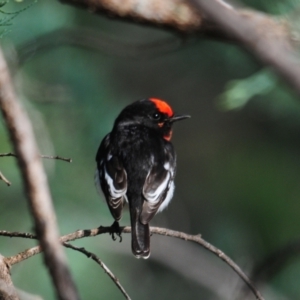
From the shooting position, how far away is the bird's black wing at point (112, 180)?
10.7ft

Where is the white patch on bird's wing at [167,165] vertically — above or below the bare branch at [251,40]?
below

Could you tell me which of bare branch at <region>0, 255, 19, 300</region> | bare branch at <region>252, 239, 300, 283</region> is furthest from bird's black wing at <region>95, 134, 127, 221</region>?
bare branch at <region>252, 239, 300, 283</region>

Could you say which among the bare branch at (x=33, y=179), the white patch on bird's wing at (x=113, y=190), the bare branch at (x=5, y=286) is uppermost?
the bare branch at (x=33, y=179)

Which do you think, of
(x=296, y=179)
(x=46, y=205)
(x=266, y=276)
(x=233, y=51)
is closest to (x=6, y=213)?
(x=233, y=51)

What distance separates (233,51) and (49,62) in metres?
1.53

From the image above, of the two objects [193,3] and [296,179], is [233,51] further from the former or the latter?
[193,3]

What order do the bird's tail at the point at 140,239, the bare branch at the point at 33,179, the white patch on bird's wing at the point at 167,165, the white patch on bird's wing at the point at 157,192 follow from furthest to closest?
the white patch on bird's wing at the point at 167,165
the white patch on bird's wing at the point at 157,192
the bird's tail at the point at 140,239
the bare branch at the point at 33,179

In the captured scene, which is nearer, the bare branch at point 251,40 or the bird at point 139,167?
the bare branch at point 251,40

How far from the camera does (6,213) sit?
5.49m

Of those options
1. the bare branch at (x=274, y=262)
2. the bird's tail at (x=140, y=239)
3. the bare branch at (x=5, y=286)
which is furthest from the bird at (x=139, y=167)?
the bare branch at (x=274, y=262)

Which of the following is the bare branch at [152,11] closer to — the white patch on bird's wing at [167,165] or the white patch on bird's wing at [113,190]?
the white patch on bird's wing at [167,165]

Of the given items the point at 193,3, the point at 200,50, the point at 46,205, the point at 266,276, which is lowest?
the point at 200,50

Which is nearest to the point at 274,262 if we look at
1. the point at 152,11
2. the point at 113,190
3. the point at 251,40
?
the point at 251,40

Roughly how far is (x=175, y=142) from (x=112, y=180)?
13.5 feet
